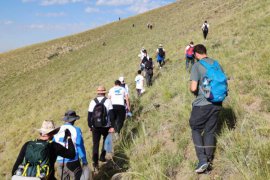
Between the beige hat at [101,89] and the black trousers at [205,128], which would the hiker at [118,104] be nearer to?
the beige hat at [101,89]

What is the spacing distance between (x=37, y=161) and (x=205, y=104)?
260 cm

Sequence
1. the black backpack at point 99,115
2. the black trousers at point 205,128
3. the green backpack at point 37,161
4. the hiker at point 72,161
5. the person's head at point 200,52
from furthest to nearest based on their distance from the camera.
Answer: the black backpack at point 99,115, the hiker at point 72,161, the person's head at point 200,52, the black trousers at point 205,128, the green backpack at point 37,161

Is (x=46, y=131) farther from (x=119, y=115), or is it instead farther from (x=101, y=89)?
(x=119, y=115)

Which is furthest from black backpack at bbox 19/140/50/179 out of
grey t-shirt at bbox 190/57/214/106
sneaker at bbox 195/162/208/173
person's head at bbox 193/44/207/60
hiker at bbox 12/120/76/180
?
person's head at bbox 193/44/207/60

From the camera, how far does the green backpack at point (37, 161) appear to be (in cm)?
429

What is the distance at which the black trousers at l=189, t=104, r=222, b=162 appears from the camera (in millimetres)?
5180

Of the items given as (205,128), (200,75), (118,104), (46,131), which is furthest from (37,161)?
(118,104)

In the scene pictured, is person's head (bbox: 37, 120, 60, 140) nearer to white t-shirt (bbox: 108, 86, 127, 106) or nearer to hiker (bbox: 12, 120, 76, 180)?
hiker (bbox: 12, 120, 76, 180)

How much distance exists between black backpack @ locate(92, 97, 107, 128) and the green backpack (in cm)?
308

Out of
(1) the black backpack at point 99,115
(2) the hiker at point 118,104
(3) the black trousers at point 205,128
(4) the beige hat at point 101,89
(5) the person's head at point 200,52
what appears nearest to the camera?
(3) the black trousers at point 205,128

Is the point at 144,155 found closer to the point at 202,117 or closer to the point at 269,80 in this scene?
the point at 202,117

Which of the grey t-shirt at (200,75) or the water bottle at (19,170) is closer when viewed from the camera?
the water bottle at (19,170)

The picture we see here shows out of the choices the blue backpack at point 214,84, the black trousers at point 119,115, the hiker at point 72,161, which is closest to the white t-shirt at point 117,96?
the black trousers at point 119,115

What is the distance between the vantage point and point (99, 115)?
24.4 ft
